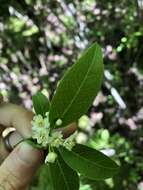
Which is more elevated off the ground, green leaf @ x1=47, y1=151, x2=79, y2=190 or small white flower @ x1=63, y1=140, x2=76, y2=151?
small white flower @ x1=63, y1=140, x2=76, y2=151

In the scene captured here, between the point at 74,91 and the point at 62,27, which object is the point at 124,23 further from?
the point at 74,91

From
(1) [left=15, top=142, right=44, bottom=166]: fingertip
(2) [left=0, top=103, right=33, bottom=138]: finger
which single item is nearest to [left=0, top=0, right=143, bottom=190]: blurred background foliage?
(2) [left=0, top=103, right=33, bottom=138]: finger

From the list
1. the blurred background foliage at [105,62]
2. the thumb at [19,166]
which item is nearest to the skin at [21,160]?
the thumb at [19,166]

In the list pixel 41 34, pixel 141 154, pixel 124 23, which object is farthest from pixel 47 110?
pixel 41 34

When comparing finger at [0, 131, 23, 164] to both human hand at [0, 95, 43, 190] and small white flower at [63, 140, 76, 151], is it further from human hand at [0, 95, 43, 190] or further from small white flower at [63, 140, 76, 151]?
small white flower at [63, 140, 76, 151]

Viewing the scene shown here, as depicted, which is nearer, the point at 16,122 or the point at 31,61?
the point at 16,122

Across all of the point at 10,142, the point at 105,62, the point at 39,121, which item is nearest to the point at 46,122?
the point at 39,121

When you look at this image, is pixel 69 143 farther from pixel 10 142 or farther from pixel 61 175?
pixel 10 142

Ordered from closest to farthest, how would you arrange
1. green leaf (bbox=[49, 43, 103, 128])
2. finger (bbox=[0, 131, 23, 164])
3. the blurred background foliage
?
green leaf (bbox=[49, 43, 103, 128]) → finger (bbox=[0, 131, 23, 164]) → the blurred background foliage
